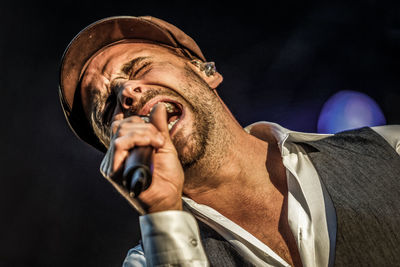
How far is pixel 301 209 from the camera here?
104 centimetres

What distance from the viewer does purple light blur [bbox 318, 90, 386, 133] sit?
2127 mm

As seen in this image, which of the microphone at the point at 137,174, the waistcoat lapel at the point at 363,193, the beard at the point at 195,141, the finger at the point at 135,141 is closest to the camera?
the microphone at the point at 137,174

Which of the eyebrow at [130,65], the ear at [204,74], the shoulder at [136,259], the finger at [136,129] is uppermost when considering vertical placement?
the eyebrow at [130,65]

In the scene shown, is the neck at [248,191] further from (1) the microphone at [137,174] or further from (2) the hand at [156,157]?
(1) the microphone at [137,174]

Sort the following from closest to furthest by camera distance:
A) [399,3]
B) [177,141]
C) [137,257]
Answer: [177,141] < [137,257] < [399,3]

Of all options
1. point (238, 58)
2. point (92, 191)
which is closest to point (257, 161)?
point (238, 58)

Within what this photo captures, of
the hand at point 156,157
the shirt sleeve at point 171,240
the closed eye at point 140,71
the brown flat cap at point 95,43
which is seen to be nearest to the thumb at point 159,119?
the hand at point 156,157

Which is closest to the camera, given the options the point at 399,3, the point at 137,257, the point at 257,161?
the point at 137,257

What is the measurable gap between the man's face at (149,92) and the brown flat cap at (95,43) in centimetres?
5

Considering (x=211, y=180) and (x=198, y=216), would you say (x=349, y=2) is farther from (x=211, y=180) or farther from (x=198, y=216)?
(x=198, y=216)

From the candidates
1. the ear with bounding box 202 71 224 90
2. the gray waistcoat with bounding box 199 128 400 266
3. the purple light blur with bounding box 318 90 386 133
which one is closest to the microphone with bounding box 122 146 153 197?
the gray waistcoat with bounding box 199 128 400 266

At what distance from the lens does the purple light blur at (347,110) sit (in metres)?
2.13

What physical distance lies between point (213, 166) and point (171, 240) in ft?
1.87

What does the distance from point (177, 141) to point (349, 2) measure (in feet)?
6.02
